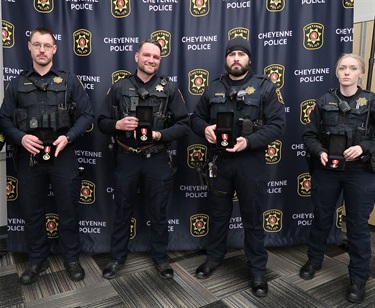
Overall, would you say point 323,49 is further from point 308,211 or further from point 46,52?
point 46,52

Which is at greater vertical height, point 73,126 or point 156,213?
point 73,126

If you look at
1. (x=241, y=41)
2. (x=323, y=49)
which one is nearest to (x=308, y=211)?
(x=323, y=49)

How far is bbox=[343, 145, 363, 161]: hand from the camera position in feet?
7.25

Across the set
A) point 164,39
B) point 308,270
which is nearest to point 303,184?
point 308,270

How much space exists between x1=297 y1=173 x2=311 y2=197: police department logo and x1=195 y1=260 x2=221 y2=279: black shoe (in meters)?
1.13

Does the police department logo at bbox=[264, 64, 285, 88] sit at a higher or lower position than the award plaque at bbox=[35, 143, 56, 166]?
higher

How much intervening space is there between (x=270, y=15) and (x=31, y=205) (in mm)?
2702

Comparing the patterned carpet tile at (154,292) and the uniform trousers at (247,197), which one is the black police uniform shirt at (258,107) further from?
the patterned carpet tile at (154,292)

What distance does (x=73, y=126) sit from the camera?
8.44ft

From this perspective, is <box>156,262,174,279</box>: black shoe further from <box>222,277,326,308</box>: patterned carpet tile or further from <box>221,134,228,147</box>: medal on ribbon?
<box>221,134,228,147</box>: medal on ribbon

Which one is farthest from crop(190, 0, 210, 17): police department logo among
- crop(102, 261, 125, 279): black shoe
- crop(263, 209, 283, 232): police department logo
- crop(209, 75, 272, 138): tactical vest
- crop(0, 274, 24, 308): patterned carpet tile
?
crop(0, 274, 24, 308): patterned carpet tile

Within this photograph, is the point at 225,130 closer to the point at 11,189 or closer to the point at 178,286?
the point at 178,286

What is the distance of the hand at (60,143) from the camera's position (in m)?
2.35

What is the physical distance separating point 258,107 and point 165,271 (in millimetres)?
1537
